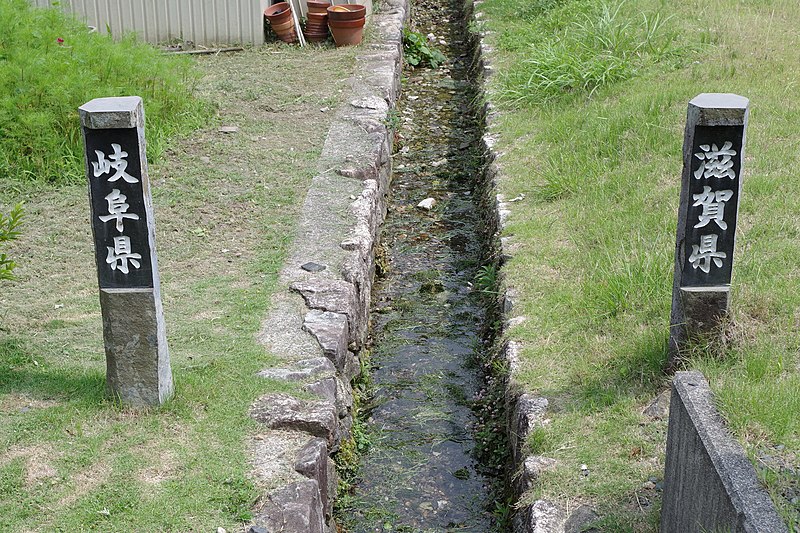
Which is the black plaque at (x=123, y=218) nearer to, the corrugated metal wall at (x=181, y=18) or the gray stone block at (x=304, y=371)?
the gray stone block at (x=304, y=371)

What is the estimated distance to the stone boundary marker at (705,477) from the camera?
280 centimetres

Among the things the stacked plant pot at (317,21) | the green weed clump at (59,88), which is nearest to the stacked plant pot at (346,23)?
the stacked plant pot at (317,21)

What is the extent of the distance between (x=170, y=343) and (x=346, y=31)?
6341 millimetres

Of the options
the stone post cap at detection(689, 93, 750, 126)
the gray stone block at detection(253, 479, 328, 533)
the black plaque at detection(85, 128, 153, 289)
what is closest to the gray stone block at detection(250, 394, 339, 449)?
the gray stone block at detection(253, 479, 328, 533)

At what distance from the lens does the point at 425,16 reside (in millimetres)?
14031

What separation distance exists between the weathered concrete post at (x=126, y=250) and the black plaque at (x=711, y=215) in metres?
2.34

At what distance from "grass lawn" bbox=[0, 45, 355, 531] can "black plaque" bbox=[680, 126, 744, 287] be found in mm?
2032

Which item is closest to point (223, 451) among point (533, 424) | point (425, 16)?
point (533, 424)

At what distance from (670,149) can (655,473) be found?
339 cm

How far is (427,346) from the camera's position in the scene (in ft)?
19.1

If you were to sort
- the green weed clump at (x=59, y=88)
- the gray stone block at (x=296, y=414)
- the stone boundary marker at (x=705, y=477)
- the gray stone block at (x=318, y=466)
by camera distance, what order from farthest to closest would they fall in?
1. the green weed clump at (x=59, y=88)
2. the gray stone block at (x=296, y=414)
3. the gray stone block at (x=318, y=466)
4. the stone boundary marker at (x=705, y=477)

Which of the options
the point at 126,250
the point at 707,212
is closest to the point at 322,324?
the point at 126,250

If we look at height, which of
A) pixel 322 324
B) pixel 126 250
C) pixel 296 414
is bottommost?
pixel 296 414

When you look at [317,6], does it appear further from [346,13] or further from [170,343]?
[170,343]
